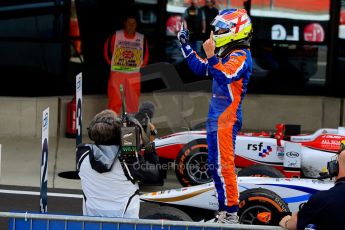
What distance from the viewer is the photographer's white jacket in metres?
6.43

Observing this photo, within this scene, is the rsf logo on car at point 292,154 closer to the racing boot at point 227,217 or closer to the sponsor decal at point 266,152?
the sponsor decal at point 266,152

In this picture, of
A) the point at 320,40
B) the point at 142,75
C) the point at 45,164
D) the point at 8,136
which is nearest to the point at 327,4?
the point at 320,40

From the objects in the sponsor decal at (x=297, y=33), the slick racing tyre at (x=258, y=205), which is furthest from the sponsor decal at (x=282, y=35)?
the slick racing tyre at (x=258, y=205)

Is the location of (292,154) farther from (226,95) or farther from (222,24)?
(222,24)

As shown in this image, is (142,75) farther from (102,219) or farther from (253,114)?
(102,219)

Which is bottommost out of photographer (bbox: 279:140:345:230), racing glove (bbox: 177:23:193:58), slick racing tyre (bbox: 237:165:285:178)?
slick racing tyre (bbox: 237:165:285:178)

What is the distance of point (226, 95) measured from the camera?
7.92m

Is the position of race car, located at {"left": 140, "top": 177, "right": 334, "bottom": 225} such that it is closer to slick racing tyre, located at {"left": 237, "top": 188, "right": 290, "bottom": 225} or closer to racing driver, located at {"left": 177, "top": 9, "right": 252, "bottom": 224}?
slick racing tyre, located at {"left": 237, "top": 188, "right": 290, "bottom": 225}

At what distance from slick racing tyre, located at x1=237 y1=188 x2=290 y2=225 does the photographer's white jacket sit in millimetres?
1563

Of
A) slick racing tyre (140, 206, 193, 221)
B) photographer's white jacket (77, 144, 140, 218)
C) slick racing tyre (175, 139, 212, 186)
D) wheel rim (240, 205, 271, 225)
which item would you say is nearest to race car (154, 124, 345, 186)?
slick racing tyre (175, 139, 212, 186)

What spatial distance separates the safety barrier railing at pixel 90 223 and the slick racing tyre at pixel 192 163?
456cm

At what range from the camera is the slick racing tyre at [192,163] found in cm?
1020

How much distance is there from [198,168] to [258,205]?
254cm

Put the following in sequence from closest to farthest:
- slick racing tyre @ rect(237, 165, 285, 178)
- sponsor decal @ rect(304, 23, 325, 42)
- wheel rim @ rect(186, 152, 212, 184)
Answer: slick racing tyre @ rect(237, 165, 285, 178), wheel rim @ rect(186, 152, 212, 184), sponsor decal @ rect(304, 23, 325, 42)
